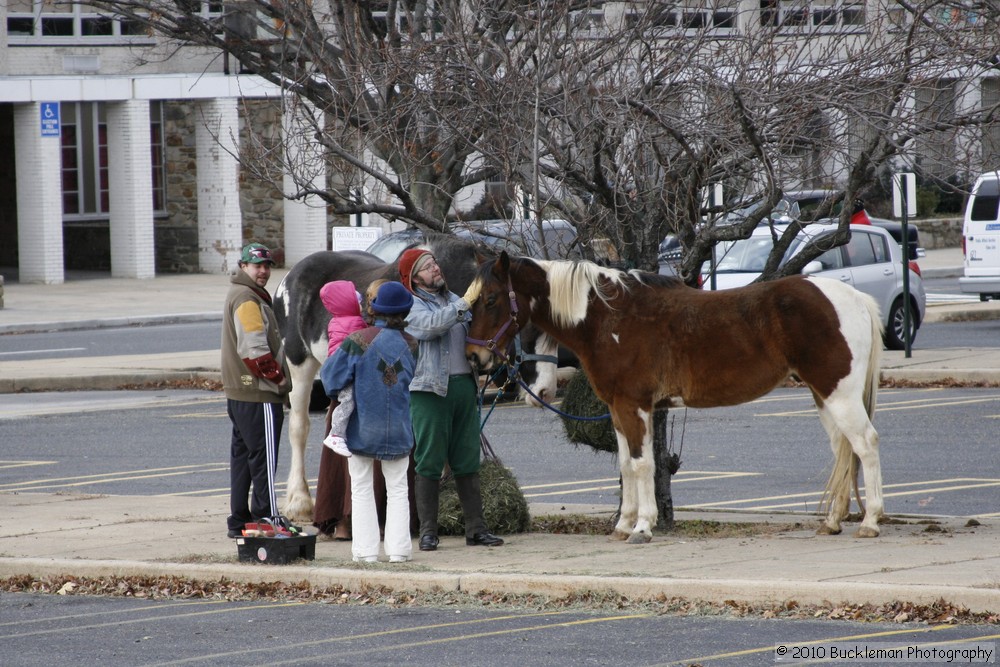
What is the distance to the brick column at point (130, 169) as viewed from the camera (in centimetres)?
3678

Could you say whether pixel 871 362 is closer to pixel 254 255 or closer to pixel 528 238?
pixel 528 238

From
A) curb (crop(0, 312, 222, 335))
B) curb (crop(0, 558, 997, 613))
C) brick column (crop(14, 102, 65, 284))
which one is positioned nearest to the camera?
curb (crop(0, 558, 997, 613))

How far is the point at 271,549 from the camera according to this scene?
934 cm

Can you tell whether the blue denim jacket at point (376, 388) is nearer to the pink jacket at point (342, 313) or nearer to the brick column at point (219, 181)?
the pink jacket at point (342, 313)

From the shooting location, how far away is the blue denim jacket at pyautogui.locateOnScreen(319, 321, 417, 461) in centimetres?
930

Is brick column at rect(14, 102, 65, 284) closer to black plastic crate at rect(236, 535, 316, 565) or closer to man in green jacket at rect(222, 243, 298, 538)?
man in green jacket at rect(222, 243, 298, 538)

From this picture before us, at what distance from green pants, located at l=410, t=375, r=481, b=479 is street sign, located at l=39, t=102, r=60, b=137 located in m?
27.7

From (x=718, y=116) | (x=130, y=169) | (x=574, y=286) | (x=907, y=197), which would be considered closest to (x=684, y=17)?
(x=718, y=116)

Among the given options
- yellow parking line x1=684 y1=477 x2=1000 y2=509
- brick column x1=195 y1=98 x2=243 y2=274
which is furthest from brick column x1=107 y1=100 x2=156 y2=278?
yellow parking line x1=684 y1=477 x2=1000 y2=509

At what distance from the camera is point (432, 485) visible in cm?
998

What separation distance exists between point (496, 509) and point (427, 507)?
1.97 feet

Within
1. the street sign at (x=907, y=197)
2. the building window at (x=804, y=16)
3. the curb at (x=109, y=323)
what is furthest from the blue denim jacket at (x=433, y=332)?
the curb at (x=109, y=323)

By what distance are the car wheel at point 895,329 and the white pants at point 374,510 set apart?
1485cm

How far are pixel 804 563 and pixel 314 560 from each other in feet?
9.72
